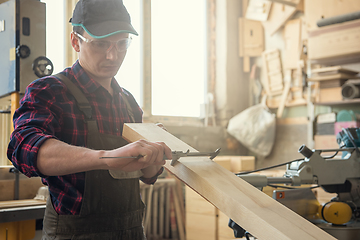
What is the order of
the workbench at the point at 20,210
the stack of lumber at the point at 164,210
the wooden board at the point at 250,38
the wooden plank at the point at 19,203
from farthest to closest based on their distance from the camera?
the wooden board at the point at 250,38, the stack of lumber at the point at 164,210, the wooden plank at the point at 19,203, the workbench at the point at 20,210

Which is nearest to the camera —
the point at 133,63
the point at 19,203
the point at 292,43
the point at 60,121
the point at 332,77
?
the point at 60,121

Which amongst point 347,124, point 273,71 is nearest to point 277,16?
point 273,71

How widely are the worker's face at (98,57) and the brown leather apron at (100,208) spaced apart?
0.11 m

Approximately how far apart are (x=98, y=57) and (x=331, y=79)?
3.33 meters

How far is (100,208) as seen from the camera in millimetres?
1166

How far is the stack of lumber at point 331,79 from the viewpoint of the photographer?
3.82 meters

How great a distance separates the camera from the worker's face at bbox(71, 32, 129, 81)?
1.21 metres

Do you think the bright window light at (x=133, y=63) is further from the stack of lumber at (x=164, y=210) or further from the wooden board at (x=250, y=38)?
the wooden board at (x=250, y=38)

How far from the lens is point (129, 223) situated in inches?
48.8

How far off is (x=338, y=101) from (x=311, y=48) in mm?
661

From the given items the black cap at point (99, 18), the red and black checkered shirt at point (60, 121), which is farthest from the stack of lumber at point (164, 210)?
the black cap at point (99, 18)

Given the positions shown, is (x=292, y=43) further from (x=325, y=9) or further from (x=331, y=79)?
(x=331, y=79)

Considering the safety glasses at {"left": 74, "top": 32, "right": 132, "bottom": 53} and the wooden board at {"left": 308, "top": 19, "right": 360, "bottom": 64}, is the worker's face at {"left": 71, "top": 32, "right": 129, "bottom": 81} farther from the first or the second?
the wooden board at {"left": 308, "top": 19, "right": 360, "bottom": 64}

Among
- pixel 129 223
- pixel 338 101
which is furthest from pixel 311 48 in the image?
pixel 129 223
